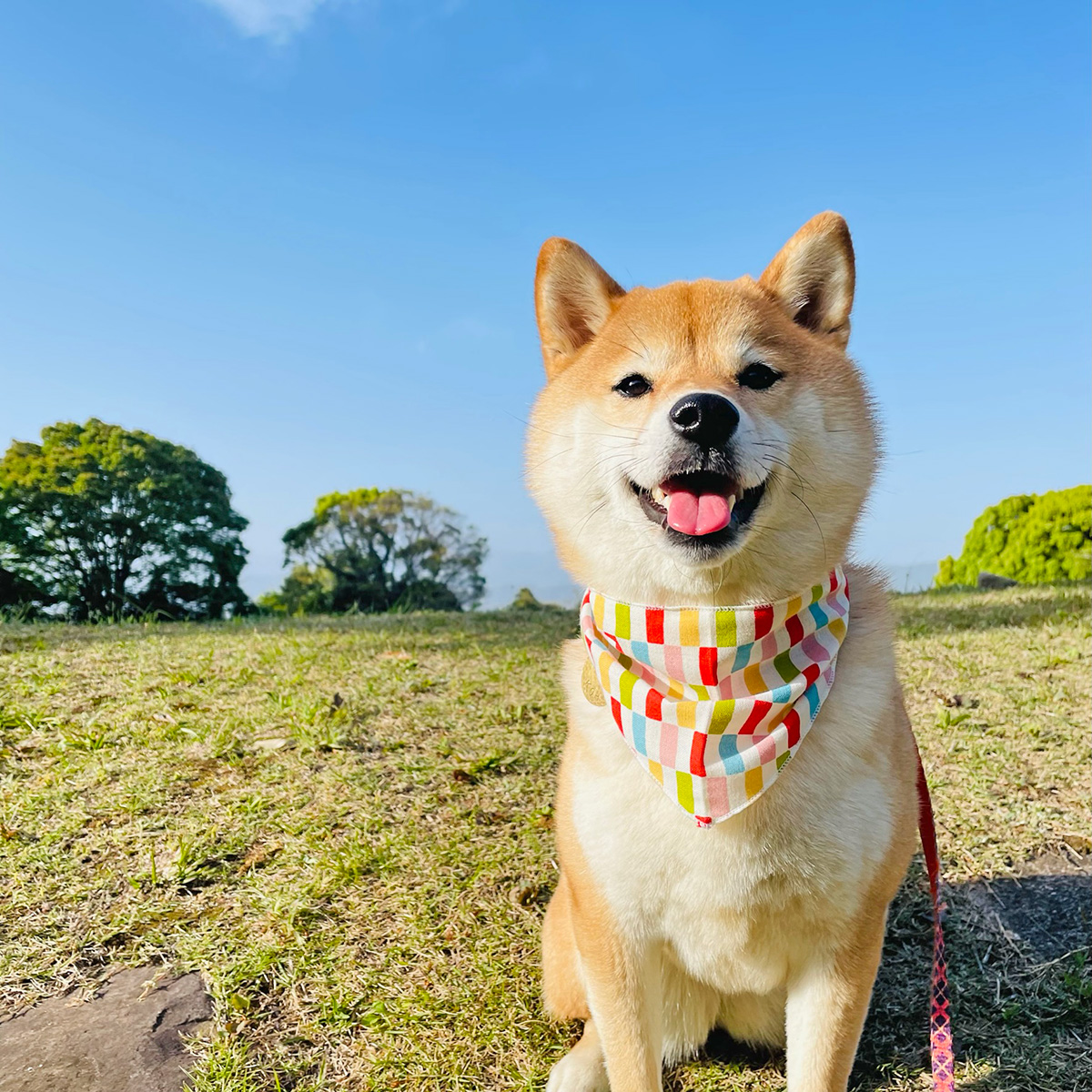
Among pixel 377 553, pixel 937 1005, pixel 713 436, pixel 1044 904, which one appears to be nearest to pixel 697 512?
pixel 713 436

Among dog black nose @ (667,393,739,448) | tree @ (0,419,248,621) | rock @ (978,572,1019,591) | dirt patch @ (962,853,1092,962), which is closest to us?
dog black nose @ (667,393,739,448)

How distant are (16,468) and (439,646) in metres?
11.0

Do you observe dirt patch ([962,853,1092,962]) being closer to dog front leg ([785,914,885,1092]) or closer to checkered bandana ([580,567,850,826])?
dog front leg ([785,914,885,1092])

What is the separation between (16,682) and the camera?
4949 mm

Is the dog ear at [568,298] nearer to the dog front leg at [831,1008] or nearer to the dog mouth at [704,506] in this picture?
the dog mouth at [704,506]

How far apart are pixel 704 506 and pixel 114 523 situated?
550 inches

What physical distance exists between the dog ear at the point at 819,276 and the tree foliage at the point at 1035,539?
13.7 metres

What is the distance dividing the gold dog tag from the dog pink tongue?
22.6 inches

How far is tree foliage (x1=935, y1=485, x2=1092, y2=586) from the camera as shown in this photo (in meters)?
14.6

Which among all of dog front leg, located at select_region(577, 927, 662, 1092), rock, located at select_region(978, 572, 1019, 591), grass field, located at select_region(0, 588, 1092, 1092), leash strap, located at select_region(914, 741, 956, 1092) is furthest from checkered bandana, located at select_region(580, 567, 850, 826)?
rock, located at select_region(978, 572, 1019, 591)

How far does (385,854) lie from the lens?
339 centimetres

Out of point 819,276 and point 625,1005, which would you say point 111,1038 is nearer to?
point 625,1005

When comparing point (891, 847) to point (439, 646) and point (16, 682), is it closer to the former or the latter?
point (439, 646)

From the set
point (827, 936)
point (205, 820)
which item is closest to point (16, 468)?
point (205, 820)
